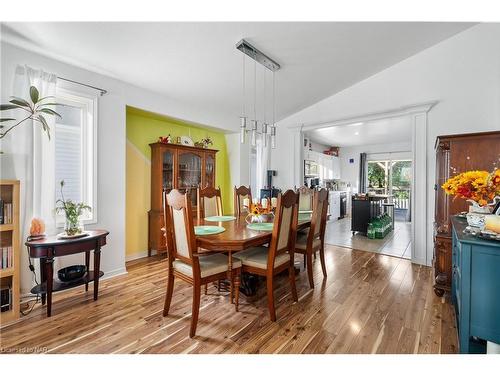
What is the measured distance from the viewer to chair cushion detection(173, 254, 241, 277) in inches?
71.5

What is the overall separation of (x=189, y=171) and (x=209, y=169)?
0.41 m

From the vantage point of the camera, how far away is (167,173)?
3.53 meters

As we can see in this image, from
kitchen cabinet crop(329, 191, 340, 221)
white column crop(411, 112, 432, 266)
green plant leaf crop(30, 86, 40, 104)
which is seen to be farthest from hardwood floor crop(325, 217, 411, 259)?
green plant leaf crop(30, 86, 40, 104)

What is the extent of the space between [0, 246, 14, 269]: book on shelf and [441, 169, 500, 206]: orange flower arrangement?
341 cm

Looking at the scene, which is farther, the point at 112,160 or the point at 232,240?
the point at 112,160

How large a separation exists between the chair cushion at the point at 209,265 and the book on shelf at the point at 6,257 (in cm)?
131

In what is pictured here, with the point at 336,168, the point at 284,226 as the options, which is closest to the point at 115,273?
the point at 284,226

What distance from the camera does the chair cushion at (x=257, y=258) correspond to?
2.00 meters

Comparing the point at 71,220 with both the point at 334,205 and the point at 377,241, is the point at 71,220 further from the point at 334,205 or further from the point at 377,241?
the point at 334,205

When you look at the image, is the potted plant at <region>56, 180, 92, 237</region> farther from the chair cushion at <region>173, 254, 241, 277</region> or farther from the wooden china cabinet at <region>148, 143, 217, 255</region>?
Answer: the wooden china cabinet at <region>148, 143, 217, 255</region>

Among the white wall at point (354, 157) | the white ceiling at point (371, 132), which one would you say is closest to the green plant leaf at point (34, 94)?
the white ceiling at point (371, 132)

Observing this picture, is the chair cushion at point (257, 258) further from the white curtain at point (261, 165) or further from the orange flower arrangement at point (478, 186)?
the white curtain at point (261, 165)
